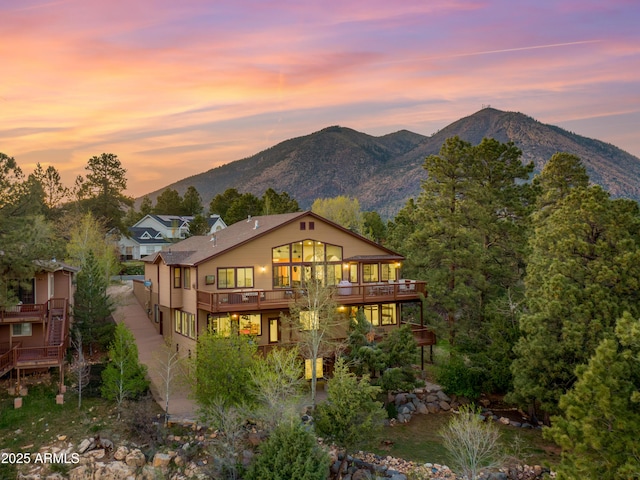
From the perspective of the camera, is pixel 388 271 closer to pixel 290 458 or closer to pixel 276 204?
pixel 290 458

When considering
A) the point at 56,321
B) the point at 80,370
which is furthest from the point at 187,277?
the point at 80,370

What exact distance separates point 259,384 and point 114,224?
51210mm

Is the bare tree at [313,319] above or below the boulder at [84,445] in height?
above

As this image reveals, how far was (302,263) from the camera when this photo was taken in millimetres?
28109

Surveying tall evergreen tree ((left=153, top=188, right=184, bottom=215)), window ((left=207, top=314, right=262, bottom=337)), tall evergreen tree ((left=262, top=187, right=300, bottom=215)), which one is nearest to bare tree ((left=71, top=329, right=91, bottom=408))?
window ((left=207, top=314, right=262, bottom=337))

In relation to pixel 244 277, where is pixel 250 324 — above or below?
below

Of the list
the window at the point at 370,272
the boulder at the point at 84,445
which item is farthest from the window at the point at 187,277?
the window at the point at 370,272

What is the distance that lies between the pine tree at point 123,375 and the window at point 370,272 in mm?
13708

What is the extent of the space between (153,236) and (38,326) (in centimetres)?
4789

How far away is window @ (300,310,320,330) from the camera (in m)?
22.9

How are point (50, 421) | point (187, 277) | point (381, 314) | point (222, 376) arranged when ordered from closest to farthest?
point (222, 376) → point (50, 421) → point (187, 277) → point (381, 314)

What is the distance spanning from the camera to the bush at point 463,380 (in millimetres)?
25266

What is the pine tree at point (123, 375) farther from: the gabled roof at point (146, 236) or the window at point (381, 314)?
the gabled roof at point (146, 236)

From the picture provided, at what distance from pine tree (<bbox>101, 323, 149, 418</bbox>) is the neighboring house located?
89.9 inches
